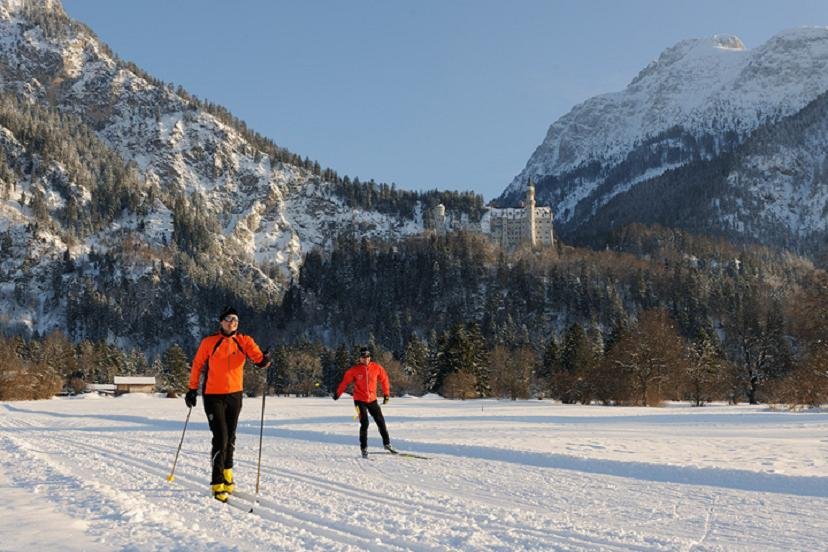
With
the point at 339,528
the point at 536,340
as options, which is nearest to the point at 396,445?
the point at 339,528

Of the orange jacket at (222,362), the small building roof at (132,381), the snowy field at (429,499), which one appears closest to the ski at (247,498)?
the snowy field at (429,499)

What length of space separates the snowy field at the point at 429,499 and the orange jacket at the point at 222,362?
150 centimetres

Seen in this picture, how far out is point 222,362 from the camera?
9203 millimetres

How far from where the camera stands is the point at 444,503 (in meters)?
8.88

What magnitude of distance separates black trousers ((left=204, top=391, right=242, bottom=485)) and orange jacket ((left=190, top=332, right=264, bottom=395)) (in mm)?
116

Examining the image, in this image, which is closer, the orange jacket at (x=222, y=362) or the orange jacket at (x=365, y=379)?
the orange jacket at (x=222, y=362)

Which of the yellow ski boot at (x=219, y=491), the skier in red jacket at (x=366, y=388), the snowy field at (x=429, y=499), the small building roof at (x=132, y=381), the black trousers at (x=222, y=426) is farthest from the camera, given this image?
the small building roof at (x=132, y=381)

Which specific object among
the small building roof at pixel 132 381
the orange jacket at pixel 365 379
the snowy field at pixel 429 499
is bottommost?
the snowy field at pixel 429 499

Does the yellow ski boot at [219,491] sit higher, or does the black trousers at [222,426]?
the black trousers at [222,426]

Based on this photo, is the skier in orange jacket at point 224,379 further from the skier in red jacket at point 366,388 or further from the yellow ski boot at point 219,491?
the skier in red jacket at point 366,388

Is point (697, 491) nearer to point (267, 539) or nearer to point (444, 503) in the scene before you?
point (444, 503)

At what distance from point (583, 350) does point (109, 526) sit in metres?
75.3

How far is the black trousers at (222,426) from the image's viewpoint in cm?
902

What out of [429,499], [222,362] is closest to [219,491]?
[222,362]
